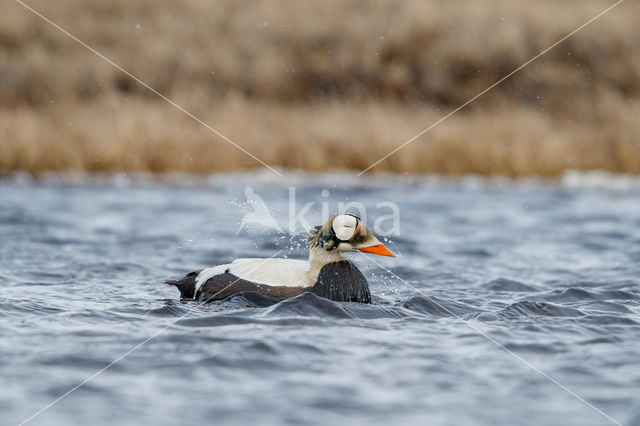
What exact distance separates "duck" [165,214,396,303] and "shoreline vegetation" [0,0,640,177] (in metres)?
9.90

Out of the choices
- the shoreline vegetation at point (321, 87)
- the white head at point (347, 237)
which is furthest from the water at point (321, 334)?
the shoreline vegetation at point (321, 87)

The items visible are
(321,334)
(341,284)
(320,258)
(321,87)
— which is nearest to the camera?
(321,334)

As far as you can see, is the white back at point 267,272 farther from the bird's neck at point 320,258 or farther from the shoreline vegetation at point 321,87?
the shoreline vegetation at point 321,87

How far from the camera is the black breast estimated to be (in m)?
6.39

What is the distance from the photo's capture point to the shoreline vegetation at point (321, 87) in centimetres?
1648

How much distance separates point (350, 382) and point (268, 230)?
290 inches

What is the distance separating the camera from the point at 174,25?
22.6 m

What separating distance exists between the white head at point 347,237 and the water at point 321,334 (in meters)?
0.47

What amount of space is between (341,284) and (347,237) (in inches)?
14.3

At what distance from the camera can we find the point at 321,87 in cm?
2041

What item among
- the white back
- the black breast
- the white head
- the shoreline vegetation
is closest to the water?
the black breast

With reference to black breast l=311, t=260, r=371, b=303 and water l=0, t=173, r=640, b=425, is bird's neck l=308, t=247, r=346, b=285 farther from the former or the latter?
water l=0, t=173, r=640, b=425

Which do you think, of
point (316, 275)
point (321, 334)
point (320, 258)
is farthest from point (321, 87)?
point (321, 334)

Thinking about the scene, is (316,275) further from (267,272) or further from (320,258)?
(267,272)
